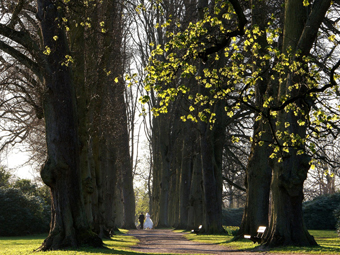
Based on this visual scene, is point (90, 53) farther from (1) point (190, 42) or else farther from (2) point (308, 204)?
(2) point (308, 204)

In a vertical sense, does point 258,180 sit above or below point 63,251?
above

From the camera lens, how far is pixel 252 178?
17.3 meters

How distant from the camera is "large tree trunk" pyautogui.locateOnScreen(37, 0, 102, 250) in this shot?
1326 cm

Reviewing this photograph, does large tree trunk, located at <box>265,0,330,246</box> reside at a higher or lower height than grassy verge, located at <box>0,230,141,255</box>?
higher

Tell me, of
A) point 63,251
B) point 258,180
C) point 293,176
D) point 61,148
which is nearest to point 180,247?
point 258,180

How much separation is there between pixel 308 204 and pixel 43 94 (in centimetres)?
2258

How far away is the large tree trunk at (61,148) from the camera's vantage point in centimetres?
1326

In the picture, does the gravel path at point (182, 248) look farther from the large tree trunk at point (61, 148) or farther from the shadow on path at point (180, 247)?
the large tree trunk at point (61, 148)

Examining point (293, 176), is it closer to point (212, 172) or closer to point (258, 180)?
point (258, 180)

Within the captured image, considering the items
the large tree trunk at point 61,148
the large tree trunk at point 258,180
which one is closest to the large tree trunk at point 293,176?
the large tree trunk at point 258,180

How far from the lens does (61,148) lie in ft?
44.2

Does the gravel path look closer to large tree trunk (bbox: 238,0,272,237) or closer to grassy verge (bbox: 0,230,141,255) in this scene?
grassy verge (bbox: 0,230,141,255)

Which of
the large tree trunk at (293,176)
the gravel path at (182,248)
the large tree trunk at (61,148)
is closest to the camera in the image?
the large tree trunk at (293,176)

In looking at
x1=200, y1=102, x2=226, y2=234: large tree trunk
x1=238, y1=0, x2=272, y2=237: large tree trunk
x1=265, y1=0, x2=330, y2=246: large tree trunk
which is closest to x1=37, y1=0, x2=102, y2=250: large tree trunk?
x1=265, y1=0, x2=330, y2=246: large tree trunk
